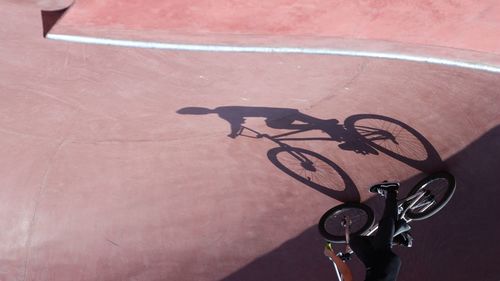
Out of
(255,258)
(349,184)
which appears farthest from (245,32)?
(255,258)

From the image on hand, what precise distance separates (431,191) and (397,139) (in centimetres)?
98

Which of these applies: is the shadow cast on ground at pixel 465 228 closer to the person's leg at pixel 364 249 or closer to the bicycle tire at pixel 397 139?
the bicycle tire at pixel 397 139

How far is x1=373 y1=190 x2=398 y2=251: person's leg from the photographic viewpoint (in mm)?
6125

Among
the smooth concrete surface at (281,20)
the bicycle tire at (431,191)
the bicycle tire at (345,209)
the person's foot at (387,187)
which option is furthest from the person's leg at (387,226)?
the smooth concrete surface at (281,20)

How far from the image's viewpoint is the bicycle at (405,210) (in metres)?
7.12

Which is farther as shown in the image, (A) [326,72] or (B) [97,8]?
(A) [326,72]

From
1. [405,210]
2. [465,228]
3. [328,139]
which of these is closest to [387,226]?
[405,210]

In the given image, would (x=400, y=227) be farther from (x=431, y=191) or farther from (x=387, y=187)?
(x=431, y=191)

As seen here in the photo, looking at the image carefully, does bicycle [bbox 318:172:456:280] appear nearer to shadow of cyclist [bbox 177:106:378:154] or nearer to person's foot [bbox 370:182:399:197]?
person's foot [bbox 370:182:399:197]

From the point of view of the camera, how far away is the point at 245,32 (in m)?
6.84

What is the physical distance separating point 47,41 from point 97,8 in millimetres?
816

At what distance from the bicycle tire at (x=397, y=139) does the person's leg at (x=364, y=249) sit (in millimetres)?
2237

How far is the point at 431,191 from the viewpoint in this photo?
24.4 ft

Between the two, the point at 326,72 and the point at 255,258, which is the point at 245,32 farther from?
the point at 255,258
